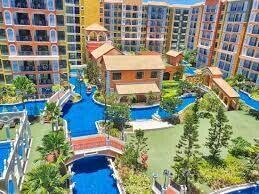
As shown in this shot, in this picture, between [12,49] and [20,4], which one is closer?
[20,4]

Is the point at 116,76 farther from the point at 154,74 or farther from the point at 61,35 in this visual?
the point at 61,35

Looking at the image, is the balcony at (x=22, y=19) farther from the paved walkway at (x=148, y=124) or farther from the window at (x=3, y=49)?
the paved walkway at (x=148, y=124)

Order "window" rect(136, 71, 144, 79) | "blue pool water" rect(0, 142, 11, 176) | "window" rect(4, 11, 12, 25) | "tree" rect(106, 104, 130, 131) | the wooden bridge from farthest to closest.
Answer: "window" rect(136, 71, 144, 79) < "window" rect(4, 11, 12, 25) < "tree" rect(106, 104, 130, 131) < "blue pool water" rect(0, 142, 11, 176) < the wooden bridge

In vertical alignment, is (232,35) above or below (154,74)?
above

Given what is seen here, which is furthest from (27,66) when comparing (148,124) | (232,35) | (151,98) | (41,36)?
(232,35)

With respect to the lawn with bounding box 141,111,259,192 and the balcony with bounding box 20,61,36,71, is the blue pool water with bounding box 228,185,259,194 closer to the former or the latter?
the lawn with bounding box 141,111,259,192

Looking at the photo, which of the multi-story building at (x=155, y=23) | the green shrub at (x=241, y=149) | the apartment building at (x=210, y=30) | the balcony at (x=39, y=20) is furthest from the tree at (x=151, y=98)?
the multi-story building at (x=155, y=23)

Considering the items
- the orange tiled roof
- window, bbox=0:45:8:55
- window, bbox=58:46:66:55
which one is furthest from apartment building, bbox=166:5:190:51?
window, bbox=0:45:8:55

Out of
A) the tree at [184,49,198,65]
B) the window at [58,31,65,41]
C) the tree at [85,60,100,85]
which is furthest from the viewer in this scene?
the tree at [184,49,198,65]
